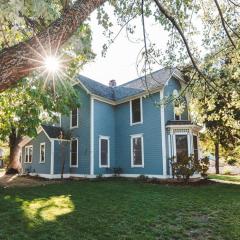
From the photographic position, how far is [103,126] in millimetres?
18859

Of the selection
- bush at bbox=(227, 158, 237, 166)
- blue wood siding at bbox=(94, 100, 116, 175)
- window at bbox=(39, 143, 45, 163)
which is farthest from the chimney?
bush at bbox=(227, 158, 237, 166)

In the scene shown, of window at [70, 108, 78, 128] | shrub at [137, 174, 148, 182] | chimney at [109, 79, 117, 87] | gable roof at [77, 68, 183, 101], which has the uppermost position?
chimney at [109, 79, 117, 87]

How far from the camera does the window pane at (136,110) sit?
18.2 metres

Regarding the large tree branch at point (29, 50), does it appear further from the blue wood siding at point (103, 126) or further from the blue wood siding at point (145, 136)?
the blue wood siding at point (103, 126)

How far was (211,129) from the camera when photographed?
1872 cm

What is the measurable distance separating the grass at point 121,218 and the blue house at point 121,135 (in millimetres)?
7087

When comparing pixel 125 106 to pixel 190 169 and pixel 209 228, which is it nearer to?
pixel 190 169

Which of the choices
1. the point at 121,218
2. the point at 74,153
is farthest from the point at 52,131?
the point at 121,218

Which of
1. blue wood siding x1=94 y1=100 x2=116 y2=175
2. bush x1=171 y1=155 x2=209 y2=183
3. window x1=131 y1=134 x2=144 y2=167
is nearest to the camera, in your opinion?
bush x1=171 y1=155 x2=209 y2=183

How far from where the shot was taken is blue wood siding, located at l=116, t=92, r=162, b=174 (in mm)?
16672

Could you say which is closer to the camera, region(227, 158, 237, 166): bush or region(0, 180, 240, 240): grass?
region(0, 180, 240, 240): grass

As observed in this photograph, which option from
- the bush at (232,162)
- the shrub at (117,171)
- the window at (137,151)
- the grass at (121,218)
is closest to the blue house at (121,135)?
the window at (137,151)

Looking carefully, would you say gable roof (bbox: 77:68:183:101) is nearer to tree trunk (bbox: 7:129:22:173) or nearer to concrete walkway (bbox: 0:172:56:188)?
concrete walkway (bbox: 0:172:56:188)

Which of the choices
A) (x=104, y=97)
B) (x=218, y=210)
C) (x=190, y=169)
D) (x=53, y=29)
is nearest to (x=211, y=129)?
(x=190, y=169)
